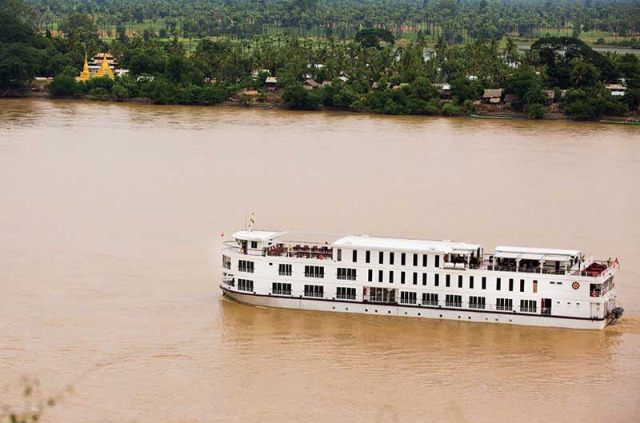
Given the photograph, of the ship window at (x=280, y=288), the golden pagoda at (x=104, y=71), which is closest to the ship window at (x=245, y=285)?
the ship window at (x=280, y=288)

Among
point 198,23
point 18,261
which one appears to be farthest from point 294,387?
point 198,23

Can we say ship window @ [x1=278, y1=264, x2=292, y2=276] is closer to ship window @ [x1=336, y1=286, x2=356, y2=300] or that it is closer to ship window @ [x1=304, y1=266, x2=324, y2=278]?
ship window @ [x1=304, y1=266, x2=324, y2=278]

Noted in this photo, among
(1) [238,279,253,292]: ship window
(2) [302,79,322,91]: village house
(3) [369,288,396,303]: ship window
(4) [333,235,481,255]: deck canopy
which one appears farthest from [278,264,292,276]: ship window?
(2) [302,79,322,91]: village house

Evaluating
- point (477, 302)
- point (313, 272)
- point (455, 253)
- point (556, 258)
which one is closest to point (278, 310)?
point (313, 272)

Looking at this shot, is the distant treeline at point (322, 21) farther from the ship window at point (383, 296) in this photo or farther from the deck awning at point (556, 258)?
the ship window at point (383, 296)

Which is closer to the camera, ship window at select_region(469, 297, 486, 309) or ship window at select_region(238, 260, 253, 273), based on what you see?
ship window at select_region(469, 297, 486, 309)

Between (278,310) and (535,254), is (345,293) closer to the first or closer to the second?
(278,310)
